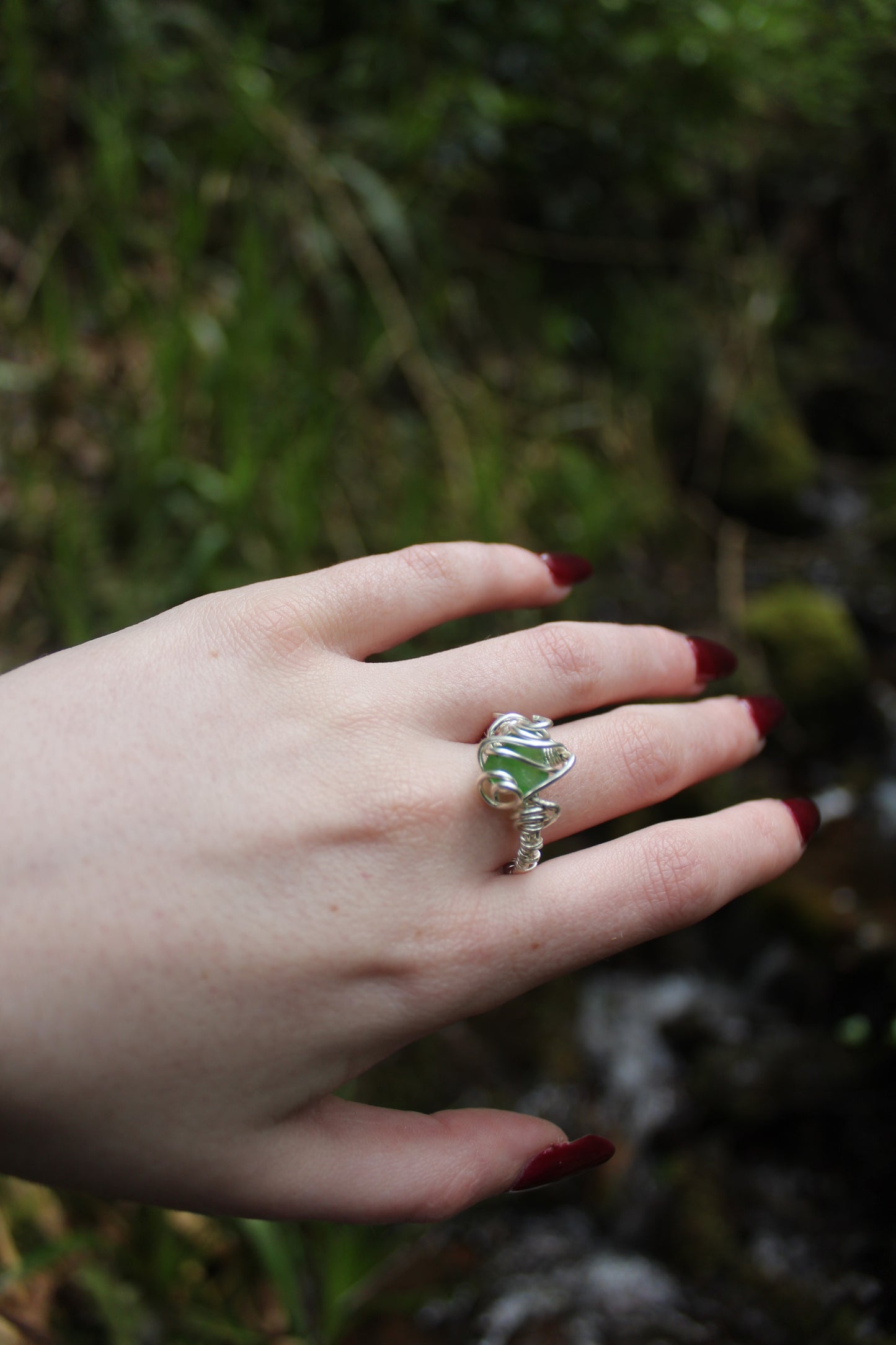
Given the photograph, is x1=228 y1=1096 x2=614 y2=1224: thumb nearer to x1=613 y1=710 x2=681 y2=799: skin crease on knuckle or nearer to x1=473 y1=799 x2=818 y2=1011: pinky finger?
x1=473 y1=799 x2=818 y2=1011: pinky finger

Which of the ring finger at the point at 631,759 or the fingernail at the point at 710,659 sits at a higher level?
the fingernail at the point at 710,659

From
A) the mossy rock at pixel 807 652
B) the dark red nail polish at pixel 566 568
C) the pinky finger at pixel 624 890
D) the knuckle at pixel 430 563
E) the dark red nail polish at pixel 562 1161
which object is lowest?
the mossy rock at pixel 807 652

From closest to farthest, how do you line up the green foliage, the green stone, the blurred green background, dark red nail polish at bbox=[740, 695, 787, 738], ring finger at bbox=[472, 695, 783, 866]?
1. the green stone
2. ring finger at bbox=[472, 695, 783, 866]
3. dark red nail polish at bbox=[740, 695, 787, 738]
4. the blurred green background
5. the green foliage

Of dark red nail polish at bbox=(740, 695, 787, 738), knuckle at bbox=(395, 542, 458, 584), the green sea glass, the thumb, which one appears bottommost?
the thumb

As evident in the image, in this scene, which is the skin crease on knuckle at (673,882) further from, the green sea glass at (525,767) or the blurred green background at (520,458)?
the blurred green background at (520,458)

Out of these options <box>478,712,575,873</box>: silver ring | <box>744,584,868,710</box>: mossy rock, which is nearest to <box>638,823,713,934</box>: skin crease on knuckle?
<box>478,712,575,873</box>: silver ring

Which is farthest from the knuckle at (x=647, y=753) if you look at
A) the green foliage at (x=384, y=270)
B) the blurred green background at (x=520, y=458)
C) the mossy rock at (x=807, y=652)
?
the mossy rock at (x=807, y=652)

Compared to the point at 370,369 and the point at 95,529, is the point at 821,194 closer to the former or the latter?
the point at 370,369

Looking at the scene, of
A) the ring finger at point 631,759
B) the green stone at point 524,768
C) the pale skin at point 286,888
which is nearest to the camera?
the pale skin at point 286,888

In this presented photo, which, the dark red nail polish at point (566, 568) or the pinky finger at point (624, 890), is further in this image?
the dark red nail polish at point (566, 568)
